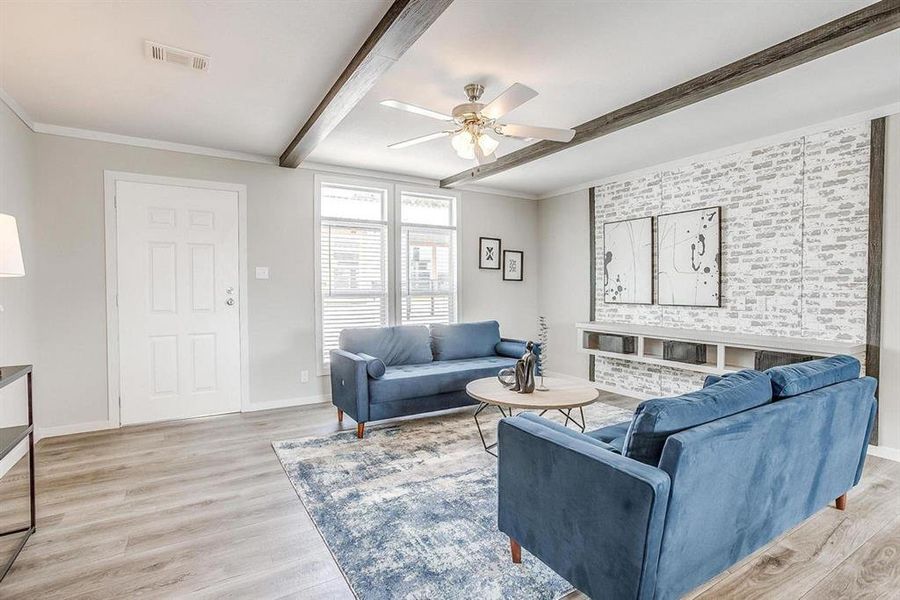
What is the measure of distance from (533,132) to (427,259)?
274cm

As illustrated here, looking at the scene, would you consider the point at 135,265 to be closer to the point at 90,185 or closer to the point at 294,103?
the point at 90,185

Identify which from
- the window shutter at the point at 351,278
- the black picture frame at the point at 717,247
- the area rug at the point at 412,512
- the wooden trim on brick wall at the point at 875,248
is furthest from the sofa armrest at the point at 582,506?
the window shutter at the point at 351,278

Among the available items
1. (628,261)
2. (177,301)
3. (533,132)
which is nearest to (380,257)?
(177,301)

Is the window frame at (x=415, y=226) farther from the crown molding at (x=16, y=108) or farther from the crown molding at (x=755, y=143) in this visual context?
the crown molding at (x=16, y=108)

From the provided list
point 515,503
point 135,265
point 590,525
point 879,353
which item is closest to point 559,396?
point 515,503

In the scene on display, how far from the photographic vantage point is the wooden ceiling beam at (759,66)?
6.78 feet

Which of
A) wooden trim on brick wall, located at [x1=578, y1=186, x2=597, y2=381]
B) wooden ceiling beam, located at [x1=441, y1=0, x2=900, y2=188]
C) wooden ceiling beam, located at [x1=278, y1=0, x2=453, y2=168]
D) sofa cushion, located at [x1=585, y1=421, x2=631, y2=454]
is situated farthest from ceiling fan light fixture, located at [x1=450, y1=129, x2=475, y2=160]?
wooden trim on brick wall, located at [x1=578, y1=186, x2=597, y2=381]

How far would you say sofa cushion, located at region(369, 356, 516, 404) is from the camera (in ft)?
12.0

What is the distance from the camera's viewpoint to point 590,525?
5.06 ft

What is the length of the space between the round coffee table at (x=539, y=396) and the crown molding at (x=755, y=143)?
2648 mm

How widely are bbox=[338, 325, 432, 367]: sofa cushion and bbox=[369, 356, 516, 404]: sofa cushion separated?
14 centimetres

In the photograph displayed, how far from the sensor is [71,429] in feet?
12.1

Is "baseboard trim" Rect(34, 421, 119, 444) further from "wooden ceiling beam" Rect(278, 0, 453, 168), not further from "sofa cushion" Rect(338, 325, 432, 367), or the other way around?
"wooden ceiling beam" Rect(278, 0, 453, 168)

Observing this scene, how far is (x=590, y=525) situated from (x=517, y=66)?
2431 millimetres
